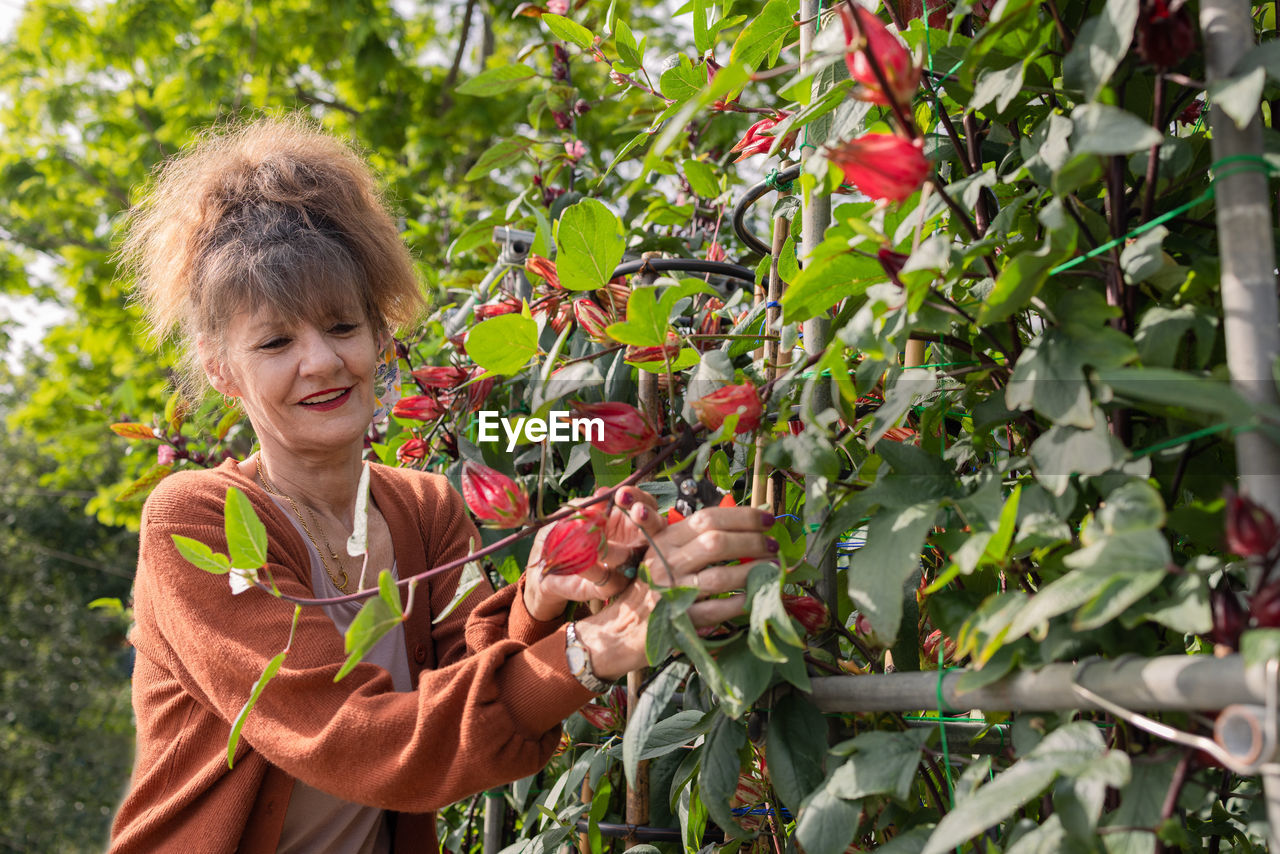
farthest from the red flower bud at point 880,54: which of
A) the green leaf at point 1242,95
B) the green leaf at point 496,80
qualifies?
the green leaf at point 496,80

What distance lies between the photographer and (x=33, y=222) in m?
6.07

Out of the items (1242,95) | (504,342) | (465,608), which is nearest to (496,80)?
(504,342)

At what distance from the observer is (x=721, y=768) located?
70cm

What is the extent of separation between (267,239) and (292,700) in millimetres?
571

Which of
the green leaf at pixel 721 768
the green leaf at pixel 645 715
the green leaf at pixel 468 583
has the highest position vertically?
the green leaf at pixel 468 583

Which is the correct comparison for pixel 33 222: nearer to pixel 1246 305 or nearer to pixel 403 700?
pixel 403 700

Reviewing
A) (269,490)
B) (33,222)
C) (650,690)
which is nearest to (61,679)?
(33,222)

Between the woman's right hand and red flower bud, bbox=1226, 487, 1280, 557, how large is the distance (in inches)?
12.2

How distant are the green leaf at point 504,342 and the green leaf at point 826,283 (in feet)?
0.66

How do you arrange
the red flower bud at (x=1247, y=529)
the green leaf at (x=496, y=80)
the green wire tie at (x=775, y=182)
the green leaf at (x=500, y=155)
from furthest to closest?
the green leaf at (x=500, y=155), the green leaf at (x=496, y=80), the green wire tie at (x=775, y=182), the red flower bud at (x=1247, y=529)

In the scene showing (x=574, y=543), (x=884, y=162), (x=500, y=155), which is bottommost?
(x=574, y=543)

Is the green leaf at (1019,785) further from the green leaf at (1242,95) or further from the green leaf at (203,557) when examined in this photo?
the green leaf at (203,557)

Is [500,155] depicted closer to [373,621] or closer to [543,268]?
[543,268]

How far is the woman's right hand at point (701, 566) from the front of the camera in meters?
0.69
